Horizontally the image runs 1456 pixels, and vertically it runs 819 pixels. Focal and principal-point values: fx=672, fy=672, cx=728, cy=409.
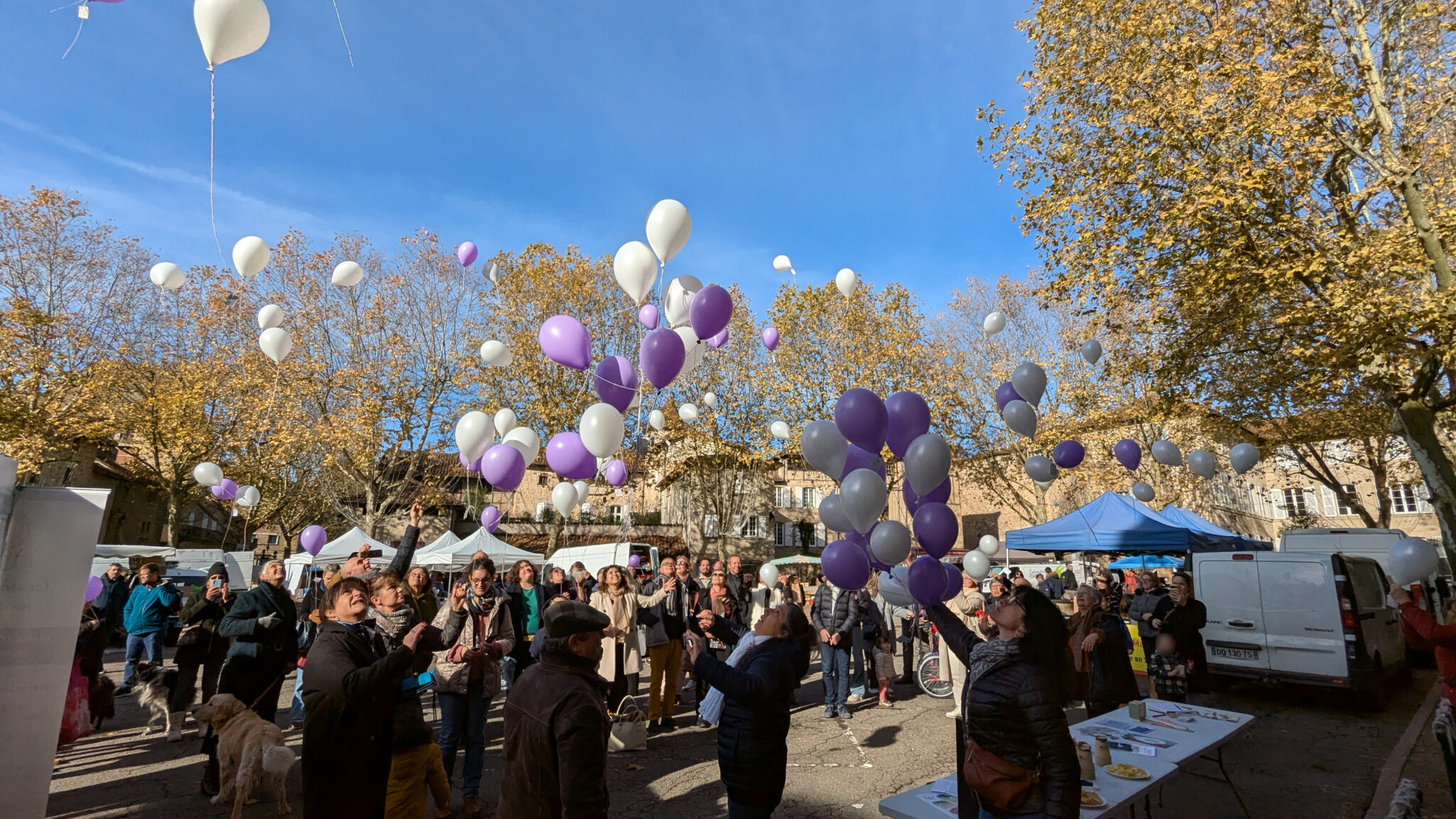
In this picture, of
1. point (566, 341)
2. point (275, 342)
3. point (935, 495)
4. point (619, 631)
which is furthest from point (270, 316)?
point (935, 495)

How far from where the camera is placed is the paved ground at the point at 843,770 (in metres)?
4.57

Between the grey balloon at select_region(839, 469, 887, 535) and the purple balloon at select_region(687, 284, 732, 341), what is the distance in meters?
2.08

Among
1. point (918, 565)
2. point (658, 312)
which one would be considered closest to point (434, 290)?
point (658, 312)

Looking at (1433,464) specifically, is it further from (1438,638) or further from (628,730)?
(628,730)

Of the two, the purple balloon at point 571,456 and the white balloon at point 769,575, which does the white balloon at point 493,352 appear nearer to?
the purple balloon at point 571,456

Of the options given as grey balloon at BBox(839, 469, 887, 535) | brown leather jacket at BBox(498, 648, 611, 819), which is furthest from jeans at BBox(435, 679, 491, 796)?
grey balloon at BBox(839, 469, 887, 535)

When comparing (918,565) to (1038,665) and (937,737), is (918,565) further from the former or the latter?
(937,737)

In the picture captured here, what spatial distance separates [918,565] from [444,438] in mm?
20768

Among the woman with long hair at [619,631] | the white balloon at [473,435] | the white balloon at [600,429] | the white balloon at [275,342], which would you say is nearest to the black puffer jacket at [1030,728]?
the white balloon at [600,429]

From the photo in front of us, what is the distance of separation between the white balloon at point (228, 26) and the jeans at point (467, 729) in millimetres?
3786

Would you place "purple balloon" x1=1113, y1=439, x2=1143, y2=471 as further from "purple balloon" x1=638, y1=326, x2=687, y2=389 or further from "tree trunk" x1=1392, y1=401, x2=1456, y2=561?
"purple balloon" x1=638, y1=326, x2=687, y2=389

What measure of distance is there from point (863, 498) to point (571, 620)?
2.59 metres

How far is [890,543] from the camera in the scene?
443 centimetres

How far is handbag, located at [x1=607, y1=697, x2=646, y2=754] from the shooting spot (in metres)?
5.87
